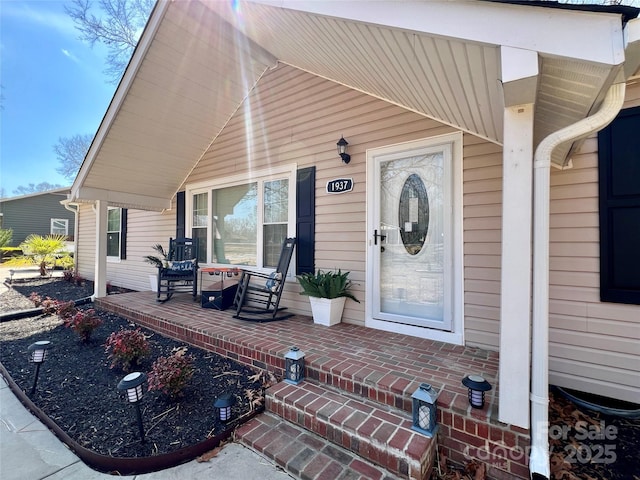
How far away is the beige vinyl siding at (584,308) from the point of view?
2.19m

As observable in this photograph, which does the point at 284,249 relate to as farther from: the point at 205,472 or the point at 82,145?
the point at 82,145

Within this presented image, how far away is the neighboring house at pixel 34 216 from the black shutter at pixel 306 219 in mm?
17111

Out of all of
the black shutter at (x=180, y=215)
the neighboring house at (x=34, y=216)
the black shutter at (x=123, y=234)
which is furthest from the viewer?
the neighboring house at (x=34, y=216)

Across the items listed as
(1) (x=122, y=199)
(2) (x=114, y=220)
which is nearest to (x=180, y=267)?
(1) (x=122, y=199)

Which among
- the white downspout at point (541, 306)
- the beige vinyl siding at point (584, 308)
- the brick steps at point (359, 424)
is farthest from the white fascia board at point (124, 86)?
the beige vinyl siding at point (584, 308)

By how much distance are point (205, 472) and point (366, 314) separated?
2193 mm

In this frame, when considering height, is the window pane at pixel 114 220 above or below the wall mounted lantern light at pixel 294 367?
above

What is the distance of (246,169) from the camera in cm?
477

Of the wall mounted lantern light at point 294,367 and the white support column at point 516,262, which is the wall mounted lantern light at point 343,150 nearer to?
the white support column at point 516,262

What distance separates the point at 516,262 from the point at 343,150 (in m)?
2.46

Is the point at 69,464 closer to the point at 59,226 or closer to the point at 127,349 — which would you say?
the point at 127,349

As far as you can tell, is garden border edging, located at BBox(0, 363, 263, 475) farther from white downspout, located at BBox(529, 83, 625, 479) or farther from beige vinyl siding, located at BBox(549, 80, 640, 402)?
beige vinyl siding, located at BBox(549, 80, 640, 402)

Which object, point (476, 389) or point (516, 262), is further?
point (476, 389)

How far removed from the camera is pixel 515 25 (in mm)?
1357
